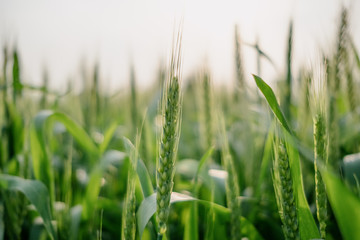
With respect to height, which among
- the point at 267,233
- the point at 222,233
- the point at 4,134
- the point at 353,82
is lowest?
the point at 267,233

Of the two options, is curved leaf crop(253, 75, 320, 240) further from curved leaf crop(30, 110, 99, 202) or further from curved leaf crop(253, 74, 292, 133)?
curved leaf crop(30, 110, 99, 202)

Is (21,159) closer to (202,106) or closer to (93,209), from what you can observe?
(93,209)

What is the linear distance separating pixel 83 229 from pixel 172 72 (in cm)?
91

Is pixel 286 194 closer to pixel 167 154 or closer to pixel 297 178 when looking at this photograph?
pixel 297 178

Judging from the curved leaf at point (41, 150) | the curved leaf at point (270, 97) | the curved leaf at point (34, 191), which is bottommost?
the curved leaf at point (34, 191)

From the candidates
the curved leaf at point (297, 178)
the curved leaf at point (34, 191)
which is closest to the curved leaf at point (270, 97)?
the curved leaf at point (297, 178)

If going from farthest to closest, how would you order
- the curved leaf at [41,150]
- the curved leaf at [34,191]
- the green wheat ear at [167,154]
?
the curved leaf at [41,150] < the curved leaf at [34,191] < the green wheat ear at [167,154]

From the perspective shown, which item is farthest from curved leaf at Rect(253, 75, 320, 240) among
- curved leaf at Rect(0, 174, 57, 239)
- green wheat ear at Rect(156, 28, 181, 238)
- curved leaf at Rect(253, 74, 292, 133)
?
curved leaf at Rect(0, 174, 57, 239)

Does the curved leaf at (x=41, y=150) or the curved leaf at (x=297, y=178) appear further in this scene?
the curved leaf at (x=41, y=150)

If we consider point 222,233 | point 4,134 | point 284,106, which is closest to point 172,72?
point 222,233

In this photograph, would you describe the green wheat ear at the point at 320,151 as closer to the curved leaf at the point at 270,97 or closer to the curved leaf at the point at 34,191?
the curved leaf at the point at 270,97

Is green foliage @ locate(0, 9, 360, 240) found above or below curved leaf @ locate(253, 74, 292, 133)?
below

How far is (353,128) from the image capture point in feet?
4.48

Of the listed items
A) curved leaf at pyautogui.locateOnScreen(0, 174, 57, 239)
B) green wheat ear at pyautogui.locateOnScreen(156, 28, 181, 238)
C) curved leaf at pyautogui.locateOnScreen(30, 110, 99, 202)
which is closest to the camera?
green wheat ear at pyautogui.locateOnScreen(156, 28, 181, 238)
